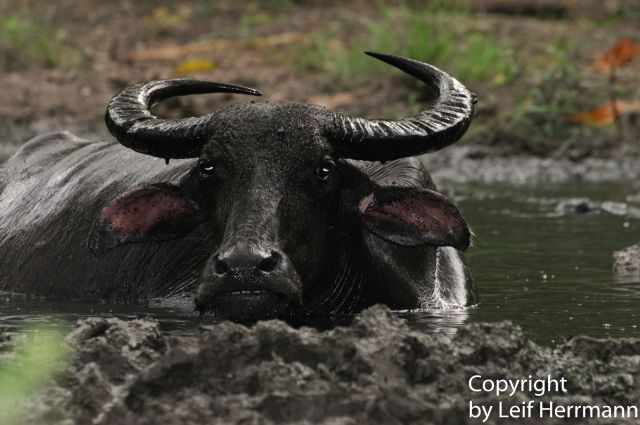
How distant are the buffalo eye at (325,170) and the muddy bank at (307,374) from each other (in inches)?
55.8

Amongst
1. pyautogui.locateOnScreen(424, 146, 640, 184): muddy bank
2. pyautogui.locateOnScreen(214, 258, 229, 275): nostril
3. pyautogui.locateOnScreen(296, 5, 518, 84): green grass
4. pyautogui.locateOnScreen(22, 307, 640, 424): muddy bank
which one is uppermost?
pyautogui.locateOnScreen(296, 5, 518, 84): green grass

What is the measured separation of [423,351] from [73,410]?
109cm

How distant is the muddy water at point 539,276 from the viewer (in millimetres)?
6918

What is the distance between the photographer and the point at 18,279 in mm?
8094

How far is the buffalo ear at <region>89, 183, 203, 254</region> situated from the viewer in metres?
6.85

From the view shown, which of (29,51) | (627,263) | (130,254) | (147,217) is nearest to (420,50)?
(29,51)

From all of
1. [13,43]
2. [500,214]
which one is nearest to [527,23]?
[13,43]

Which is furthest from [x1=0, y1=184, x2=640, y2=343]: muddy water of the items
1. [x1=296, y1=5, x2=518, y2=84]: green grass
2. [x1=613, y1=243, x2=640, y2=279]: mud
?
[x1=296, y1=5, x2=518, y2=84]: green grass

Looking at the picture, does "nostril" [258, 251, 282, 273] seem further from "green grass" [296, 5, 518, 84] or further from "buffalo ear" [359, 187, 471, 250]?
"green grass" [296, 5, 518, 84]

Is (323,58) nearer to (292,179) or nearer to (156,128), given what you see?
(156,128)

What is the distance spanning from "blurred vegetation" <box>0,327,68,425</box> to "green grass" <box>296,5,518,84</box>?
35.9ft

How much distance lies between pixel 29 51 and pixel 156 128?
40.8 ft

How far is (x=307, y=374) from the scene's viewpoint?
15.5 ft

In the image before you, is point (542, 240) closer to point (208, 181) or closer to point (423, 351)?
point (208, 181)
